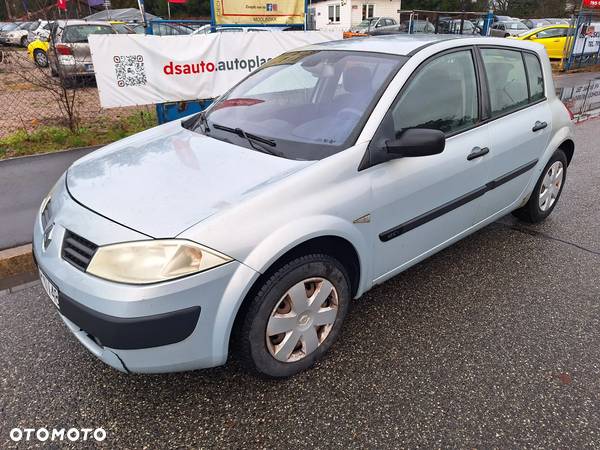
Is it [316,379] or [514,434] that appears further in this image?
[316,379]

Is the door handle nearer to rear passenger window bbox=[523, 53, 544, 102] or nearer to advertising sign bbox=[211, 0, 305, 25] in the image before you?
rear passenger window bbox=[523, 53, 544, 102]

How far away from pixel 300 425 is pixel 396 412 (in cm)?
46

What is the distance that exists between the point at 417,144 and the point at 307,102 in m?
0.83

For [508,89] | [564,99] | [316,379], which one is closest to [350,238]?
[316,379]

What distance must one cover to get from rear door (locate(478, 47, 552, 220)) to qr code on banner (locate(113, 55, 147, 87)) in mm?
4540

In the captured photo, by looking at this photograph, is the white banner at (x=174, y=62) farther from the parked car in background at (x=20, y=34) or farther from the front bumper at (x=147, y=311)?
the parked car in background at (x=20, y=34)

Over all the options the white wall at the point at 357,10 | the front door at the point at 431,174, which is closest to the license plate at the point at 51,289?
the front door at the point at 431,174

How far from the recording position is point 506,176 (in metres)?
3.30

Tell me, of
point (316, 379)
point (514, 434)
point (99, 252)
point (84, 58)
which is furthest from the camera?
point (84, 58)

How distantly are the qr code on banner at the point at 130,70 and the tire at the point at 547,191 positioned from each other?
4914 mm

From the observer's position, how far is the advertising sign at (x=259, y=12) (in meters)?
7.65

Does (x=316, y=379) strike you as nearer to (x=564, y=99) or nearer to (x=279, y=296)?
(x=279, y=296)

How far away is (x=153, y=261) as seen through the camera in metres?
1.81

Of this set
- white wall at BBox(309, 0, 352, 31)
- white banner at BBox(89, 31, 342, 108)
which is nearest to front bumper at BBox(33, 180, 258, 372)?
white banner at BBox(89, 31, 342, 108)
